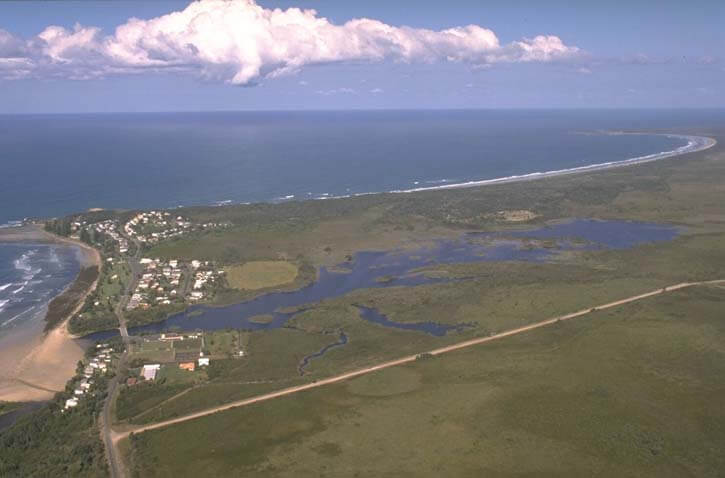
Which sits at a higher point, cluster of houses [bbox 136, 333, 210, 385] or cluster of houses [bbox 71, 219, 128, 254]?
cluster of houses [bbox 71, 219, 128, 254]

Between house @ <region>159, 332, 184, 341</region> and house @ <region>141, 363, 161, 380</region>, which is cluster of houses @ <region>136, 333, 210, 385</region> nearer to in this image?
house @ <region>141, 363, 161, 380</region>

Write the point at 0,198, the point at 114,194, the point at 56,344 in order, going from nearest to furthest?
the point at 56,344 < the point at 0,198 < the point at 114,194

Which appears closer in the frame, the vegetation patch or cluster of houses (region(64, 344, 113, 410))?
cluster of houses (region(64, 344, 113, 410))

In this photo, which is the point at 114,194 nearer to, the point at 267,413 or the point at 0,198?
the point at 0,198

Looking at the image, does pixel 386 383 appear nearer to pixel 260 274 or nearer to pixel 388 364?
pixel 388 364

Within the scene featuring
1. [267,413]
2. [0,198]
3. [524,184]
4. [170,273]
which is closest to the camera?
[267,413]

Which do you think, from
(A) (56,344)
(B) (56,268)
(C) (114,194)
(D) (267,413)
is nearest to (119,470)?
(D) (267,413)

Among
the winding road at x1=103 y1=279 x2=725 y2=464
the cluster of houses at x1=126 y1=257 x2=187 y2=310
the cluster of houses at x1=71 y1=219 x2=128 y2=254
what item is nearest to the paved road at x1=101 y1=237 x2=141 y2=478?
the winding road at x1=103 y1=279 x2=725 y2=464

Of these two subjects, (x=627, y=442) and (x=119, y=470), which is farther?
(x=627, y=442)
